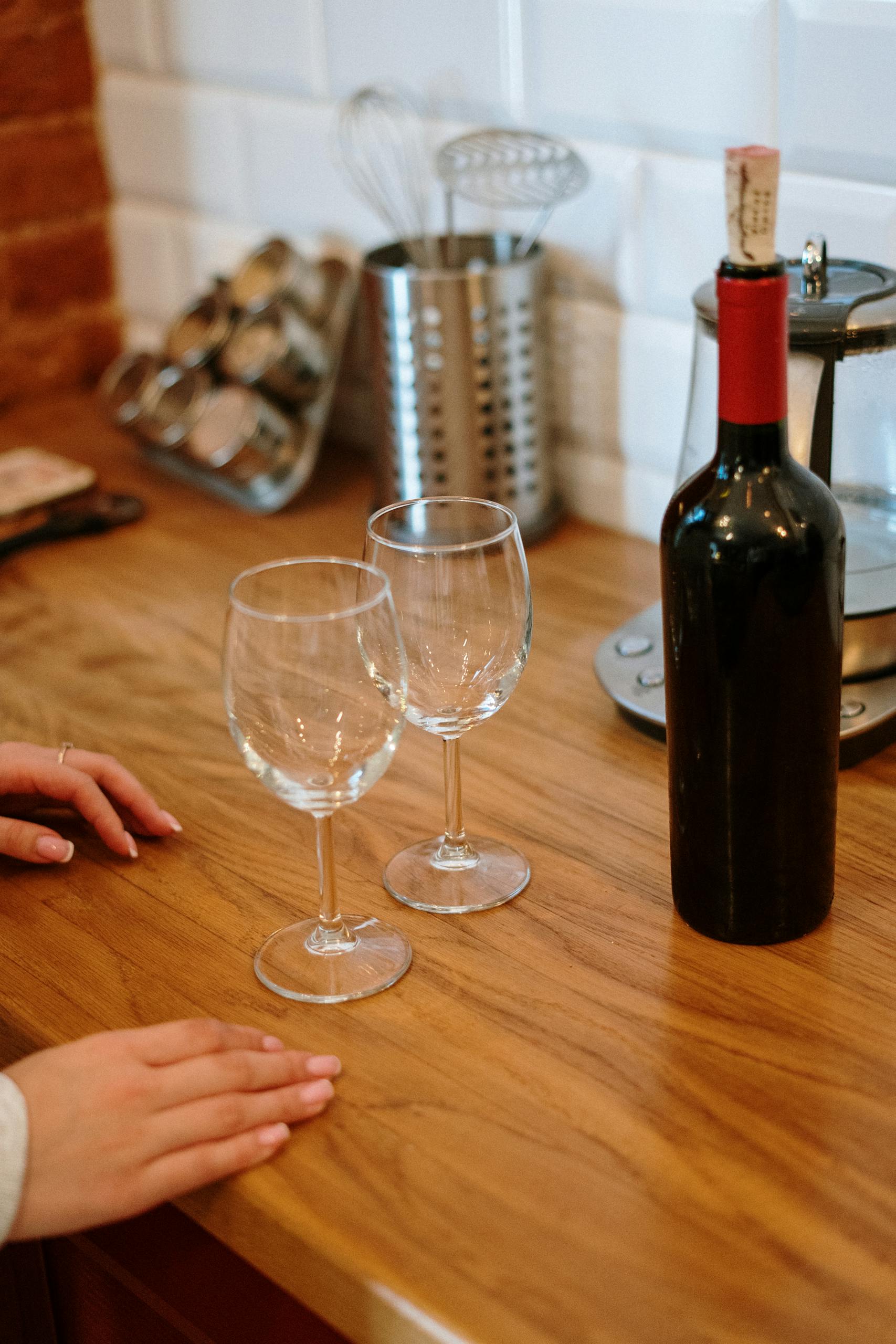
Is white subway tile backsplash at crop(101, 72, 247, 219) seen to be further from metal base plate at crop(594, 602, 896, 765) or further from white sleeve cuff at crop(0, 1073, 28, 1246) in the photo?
white sleeve cuff at crop(0, 1073, 28, 1246)

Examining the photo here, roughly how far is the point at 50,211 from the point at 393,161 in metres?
0.50

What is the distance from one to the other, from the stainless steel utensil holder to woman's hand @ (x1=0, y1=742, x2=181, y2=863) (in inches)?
17.7

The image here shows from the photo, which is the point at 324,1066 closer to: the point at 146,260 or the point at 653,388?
the point at 653,388

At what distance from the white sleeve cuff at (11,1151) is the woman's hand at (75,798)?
0.77 ft

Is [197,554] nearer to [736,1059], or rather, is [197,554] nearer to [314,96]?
[314,96]

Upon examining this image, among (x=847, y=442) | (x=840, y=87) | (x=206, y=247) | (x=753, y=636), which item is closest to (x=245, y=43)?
(x=206, y=247)

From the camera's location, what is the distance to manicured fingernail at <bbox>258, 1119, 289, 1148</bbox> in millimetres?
621

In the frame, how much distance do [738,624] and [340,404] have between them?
3.01ft

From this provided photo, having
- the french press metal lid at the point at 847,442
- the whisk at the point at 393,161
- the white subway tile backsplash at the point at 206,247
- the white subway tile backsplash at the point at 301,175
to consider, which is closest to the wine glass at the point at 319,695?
the french press metal lid at the point at 847,442

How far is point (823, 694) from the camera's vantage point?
68 cm

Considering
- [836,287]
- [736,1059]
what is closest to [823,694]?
[736,1059]

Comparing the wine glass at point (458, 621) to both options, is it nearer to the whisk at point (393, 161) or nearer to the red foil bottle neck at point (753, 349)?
the red foil bottle neck at point (753, 349)

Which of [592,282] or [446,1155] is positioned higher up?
[592,282]

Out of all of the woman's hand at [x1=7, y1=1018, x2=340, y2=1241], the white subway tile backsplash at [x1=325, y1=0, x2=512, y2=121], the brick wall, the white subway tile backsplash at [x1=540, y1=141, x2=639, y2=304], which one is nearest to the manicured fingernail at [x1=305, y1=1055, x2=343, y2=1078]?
the woman's hand at [x1=7, y1=1018, x2=340, y2=1241]
